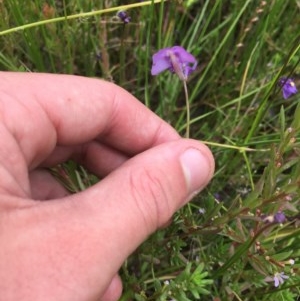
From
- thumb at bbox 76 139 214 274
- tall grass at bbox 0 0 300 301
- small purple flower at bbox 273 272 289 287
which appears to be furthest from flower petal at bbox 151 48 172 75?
small purple flower at bbox 273 272 289 287

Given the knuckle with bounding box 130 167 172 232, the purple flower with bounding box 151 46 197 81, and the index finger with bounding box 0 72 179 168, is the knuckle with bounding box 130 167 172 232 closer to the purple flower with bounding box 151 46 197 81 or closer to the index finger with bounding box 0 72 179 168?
the index finger with bounding box 0 72 179 168

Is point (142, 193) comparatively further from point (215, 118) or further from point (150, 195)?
point (215, 118)

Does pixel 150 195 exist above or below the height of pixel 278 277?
above

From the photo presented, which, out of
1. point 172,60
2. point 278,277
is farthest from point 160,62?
point 278,277

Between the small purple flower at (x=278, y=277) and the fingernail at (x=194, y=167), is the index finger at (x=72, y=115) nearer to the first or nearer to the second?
the fingernail at (x=194, y=167)

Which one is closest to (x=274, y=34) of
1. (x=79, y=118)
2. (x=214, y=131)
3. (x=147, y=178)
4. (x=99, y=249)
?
(x=214, y=131)
